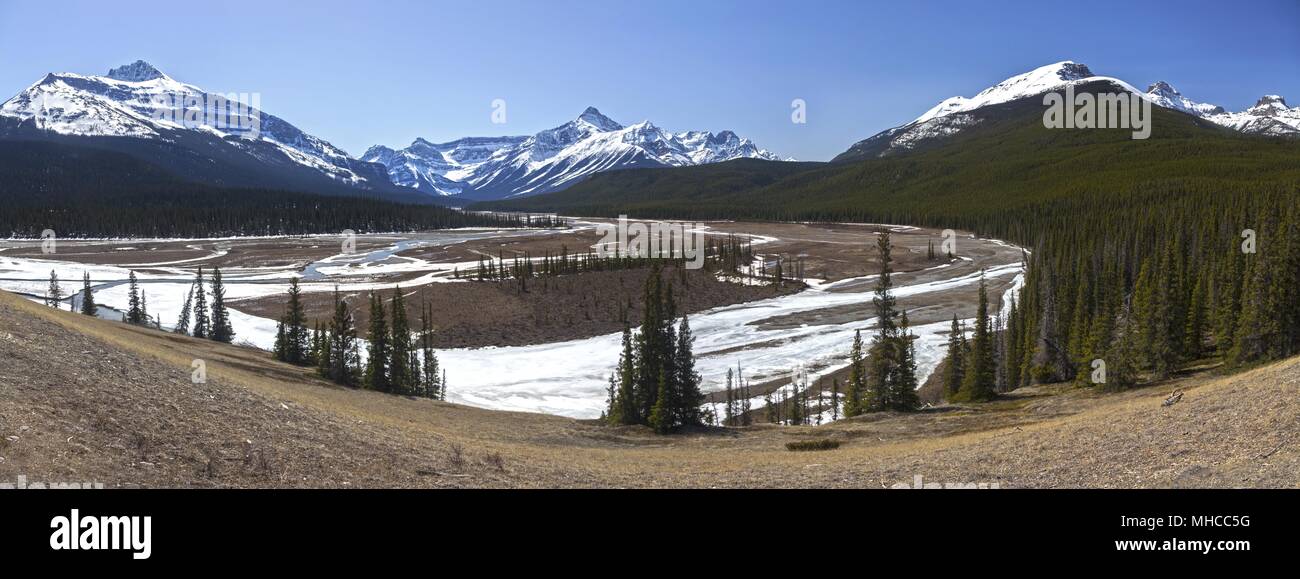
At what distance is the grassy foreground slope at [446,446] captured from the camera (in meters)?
12.8

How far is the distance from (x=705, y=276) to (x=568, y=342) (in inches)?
1352

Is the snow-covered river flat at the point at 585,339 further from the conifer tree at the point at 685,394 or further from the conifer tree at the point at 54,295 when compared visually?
the conifer tree at the point at 685,394

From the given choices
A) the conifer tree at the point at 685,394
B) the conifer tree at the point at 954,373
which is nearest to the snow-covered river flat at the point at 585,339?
the conifer tree at the point at 954,373

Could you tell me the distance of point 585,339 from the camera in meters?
71.6

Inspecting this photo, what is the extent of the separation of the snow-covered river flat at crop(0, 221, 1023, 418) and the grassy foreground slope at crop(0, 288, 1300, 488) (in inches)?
1088

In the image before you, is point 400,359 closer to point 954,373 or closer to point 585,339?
point 585,339

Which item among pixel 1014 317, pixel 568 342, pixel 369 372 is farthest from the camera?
pixel 568 342

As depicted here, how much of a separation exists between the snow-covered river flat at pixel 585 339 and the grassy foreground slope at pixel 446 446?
27638 millimetres

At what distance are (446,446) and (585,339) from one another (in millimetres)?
51792

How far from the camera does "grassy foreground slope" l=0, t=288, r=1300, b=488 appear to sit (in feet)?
41.9

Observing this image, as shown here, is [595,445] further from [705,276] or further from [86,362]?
[705,276]

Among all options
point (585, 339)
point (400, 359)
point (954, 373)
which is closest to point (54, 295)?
point (400, 359)
